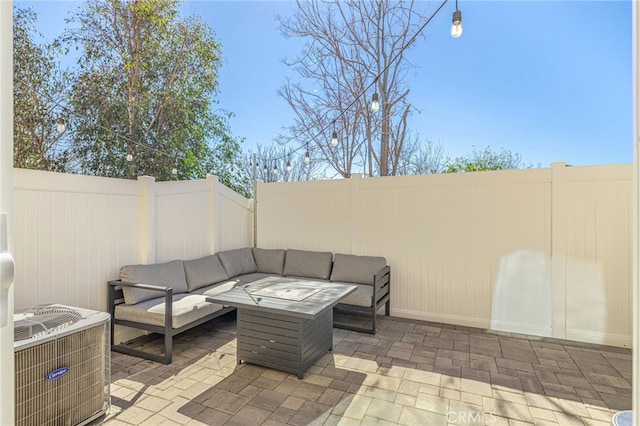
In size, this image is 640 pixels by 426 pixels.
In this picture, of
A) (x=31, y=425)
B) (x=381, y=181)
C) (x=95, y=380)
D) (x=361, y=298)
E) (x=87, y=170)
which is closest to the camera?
(x=31, y=425)

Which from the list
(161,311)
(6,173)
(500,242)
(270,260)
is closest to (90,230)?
(161,311)

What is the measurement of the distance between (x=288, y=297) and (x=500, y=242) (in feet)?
9.52

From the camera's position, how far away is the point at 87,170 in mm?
5883

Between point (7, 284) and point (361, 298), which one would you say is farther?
point (361, 298)

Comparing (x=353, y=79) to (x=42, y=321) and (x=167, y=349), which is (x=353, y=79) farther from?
(x=42, y=321)

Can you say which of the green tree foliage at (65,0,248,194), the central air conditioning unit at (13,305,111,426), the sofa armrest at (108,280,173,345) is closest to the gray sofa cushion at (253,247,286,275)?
the sofa armrest at (108,280,173,345)

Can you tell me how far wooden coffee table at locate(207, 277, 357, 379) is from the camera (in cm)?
289

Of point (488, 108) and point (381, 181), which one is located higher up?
point (488, 108)

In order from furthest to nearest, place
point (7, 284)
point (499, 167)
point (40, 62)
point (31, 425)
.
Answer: point (499, 167)
point (40, 62)
point (31, 425)
point (7, 284)

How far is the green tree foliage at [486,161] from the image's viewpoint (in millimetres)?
7336

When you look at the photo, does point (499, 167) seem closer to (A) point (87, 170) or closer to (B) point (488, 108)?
(B) point (488, 108)

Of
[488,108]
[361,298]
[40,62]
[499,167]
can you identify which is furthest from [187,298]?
[499,167]

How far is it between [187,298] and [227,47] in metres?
5.59

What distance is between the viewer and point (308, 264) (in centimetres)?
504
